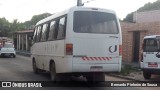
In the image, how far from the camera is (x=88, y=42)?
12.1 meters

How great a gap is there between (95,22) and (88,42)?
2.83ft

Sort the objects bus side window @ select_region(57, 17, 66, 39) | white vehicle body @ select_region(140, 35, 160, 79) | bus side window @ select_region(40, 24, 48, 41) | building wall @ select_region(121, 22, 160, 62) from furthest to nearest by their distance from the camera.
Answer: building wall @ select_region(121, 22, 160, 62) < bus side window @ select_region(40, 24, 48, 41) < white vehicle body @ select_region(140, 35, 160, 79) < bus side window @ select_region(57, 17, 66, 39)

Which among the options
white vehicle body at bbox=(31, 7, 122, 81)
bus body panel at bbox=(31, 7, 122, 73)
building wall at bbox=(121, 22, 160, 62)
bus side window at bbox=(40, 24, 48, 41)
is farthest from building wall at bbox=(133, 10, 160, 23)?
bus body panel at bbox=(31, 7, 122, 73)

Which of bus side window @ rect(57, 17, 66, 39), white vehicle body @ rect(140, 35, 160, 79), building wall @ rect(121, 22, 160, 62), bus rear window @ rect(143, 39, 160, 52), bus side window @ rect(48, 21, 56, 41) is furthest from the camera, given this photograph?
building wall @ rect(121, 22, 160, 62)

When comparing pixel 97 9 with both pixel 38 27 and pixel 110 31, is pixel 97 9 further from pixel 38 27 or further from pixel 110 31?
pixel 38 27

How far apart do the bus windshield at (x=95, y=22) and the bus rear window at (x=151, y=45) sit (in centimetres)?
313

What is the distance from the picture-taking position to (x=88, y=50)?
1210cm


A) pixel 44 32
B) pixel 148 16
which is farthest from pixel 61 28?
pixel 148 16

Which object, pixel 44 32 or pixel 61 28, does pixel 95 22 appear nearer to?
pixel 61 28

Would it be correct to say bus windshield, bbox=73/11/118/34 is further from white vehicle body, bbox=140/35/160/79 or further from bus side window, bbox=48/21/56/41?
white vehicle body, bbox=140/35/160/79

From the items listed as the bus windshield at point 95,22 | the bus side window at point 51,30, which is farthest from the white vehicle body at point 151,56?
the bus side window at point 51,30

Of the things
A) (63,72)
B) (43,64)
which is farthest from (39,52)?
(63,72)

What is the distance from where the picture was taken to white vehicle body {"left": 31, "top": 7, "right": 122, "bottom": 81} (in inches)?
470

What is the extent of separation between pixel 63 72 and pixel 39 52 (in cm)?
448
